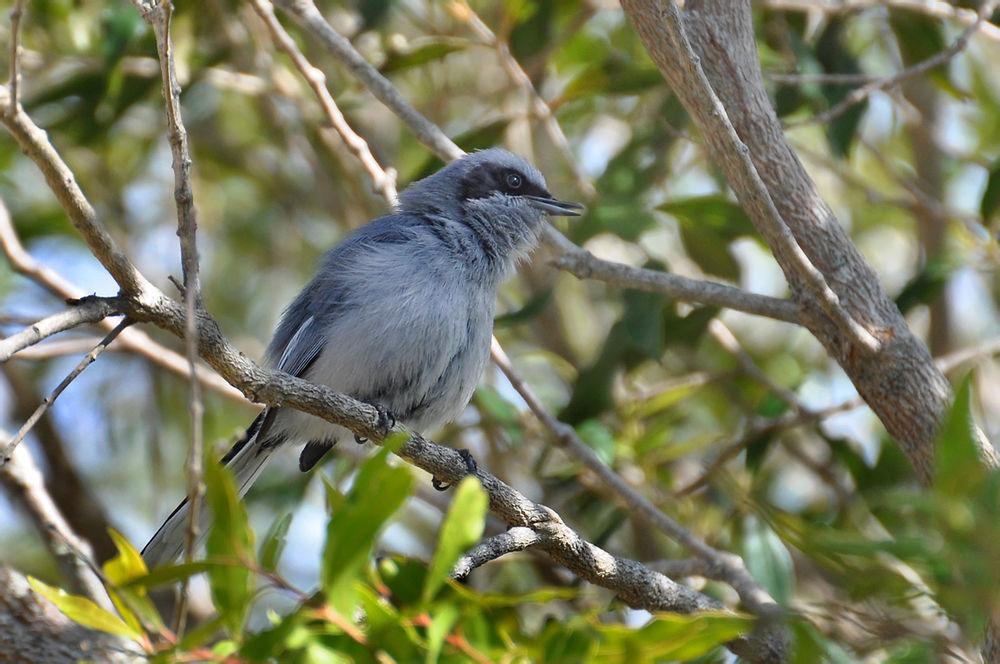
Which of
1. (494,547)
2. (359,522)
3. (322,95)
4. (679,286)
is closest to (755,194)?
(679,286)

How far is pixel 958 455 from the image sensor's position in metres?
1.96

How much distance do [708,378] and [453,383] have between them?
1.52 metres

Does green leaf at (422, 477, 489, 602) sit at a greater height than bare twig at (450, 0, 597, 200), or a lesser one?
lesser

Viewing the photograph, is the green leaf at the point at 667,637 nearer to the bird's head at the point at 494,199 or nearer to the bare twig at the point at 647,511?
the bare twig at the point at 647,511

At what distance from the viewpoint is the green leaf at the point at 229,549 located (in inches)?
78.2

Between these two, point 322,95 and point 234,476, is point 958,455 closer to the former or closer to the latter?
point 322,95

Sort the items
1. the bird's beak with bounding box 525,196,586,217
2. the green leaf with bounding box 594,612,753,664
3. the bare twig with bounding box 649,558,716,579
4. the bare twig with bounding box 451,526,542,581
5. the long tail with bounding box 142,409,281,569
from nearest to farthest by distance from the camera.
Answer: the green leaf with bounding box 594,612,753,664
the bare twig with bounding box 451,526,542,581
the long tail with bounding box 142,409,281,569
the bare twig with bounding box 649,558,716,579
the bird's beak with bounding box 525,196,586,217

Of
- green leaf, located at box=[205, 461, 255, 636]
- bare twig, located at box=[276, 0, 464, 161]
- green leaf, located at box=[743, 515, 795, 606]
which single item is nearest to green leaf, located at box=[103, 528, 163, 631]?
green leaf, located at box=[205, 461, 255, 636]

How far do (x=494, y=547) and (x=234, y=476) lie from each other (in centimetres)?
181

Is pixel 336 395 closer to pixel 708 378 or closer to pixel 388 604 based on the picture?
pixel 388 604

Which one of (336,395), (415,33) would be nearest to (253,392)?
(336,395)

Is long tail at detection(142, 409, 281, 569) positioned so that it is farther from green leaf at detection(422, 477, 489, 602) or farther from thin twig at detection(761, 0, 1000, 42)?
thin twig at detection(761, 0, 1000, 42)

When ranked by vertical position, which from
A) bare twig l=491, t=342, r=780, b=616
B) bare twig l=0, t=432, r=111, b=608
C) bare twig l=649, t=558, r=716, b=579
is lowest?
bare twig l=0, t=432, r=111, b=608

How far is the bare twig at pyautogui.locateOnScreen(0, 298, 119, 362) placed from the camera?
8.09ft
